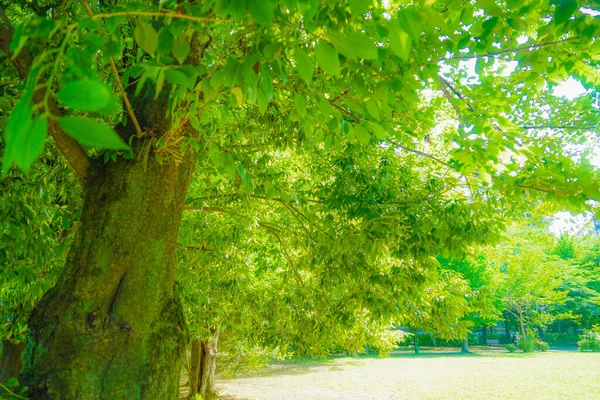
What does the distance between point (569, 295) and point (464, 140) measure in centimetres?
3560

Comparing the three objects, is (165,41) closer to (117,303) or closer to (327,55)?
(327,55)

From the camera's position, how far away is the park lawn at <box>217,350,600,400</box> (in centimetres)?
1436

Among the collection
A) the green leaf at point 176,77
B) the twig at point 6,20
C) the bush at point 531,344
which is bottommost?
the bush at point 531,344

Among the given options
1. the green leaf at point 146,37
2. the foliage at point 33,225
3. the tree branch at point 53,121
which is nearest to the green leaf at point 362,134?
the green leaf at point 146,37

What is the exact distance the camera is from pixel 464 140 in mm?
2770

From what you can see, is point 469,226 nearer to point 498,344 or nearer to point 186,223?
point 186,223

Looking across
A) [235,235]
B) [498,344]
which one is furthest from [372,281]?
[498,344]

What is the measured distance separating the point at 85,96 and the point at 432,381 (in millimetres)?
18803

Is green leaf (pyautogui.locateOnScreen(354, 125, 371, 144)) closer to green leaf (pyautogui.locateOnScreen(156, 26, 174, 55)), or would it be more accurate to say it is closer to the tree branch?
green leaf (pyautogui.locateOnScreen(156, 26, 174, 55))

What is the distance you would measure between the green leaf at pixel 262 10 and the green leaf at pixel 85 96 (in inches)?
25.7

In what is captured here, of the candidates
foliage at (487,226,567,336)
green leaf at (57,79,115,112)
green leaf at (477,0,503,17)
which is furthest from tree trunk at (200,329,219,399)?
foliage at (487,226,567,336)

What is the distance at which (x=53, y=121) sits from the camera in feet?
6.66

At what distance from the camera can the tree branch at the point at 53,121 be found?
6.54 feet

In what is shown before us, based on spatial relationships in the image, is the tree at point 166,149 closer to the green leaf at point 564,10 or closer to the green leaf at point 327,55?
the green leaf at point 564,10
